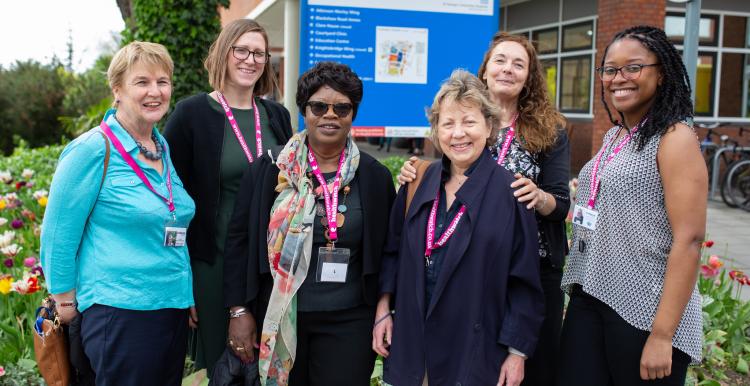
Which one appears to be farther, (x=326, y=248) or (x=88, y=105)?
(x=88, y=105)

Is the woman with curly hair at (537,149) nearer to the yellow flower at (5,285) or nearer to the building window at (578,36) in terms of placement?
the yellow flower at (5,285)

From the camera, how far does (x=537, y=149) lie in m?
2.80

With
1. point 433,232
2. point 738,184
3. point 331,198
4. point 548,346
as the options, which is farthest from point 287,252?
point 738,184

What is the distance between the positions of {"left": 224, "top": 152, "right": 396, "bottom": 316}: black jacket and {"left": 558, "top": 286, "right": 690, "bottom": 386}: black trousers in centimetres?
83

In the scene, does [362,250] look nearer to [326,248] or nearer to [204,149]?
[326,248]

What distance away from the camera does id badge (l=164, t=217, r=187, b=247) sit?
2.48 m

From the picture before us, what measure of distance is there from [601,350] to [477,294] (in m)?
0.60

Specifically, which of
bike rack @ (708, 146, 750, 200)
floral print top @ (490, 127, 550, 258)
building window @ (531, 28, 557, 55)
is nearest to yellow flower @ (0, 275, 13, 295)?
floral print top @ (490, 127, 550, 258)

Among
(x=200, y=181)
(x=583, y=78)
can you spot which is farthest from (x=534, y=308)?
(x=583, y=78)

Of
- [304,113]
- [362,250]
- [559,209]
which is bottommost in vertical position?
[362,250]

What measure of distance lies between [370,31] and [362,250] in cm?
358

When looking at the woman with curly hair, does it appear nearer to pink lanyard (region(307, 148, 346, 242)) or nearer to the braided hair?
the braided hair

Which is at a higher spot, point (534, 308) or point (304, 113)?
point (304, 113)

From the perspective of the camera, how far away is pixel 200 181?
2.97m
